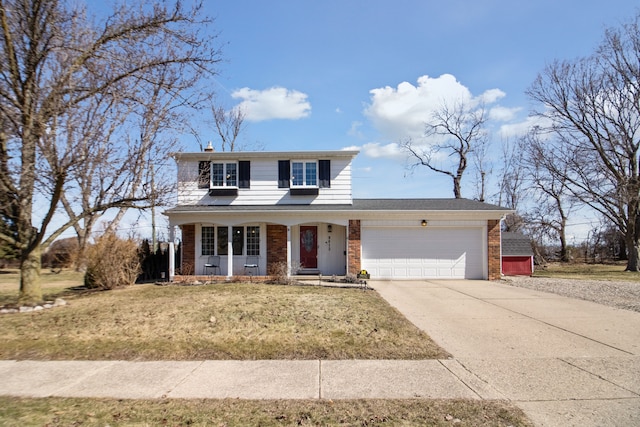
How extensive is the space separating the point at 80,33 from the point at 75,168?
349 cm

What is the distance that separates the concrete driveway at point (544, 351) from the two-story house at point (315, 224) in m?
5.07

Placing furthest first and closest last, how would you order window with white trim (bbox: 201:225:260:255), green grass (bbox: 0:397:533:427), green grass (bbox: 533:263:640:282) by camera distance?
green grass (bbox: 533:263:640:282) < window with white trim (bbox: 201:225:260:255) < green grass (bbox: 0:397:533:427)

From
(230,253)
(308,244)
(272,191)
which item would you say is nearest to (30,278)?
(230,253)

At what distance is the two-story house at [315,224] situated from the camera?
16.6m

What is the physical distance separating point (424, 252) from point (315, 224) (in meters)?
4.89

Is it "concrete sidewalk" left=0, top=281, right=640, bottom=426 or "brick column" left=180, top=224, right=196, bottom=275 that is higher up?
"brick column" left=180, top=224, right=196, bottom=275

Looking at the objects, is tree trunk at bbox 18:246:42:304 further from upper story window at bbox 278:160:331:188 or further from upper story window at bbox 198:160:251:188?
upper story window at bbox 278:160:331:188

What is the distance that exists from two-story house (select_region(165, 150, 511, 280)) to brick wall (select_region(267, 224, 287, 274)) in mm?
44

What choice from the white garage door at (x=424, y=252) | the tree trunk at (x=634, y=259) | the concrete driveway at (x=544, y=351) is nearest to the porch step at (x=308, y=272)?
the white garage door at (x=424, y=252)

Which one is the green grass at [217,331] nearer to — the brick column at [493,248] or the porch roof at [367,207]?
the porch roof at [367,207]

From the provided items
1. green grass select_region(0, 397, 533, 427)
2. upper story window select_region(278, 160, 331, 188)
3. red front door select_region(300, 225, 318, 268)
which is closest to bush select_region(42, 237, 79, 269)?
upper story window select_region(278, 160, 331, 188)

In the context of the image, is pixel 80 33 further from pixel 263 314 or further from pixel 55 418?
pixel 55 418

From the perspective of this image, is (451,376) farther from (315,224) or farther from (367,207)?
(315,224)

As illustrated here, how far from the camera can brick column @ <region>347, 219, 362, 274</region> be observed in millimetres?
16516
